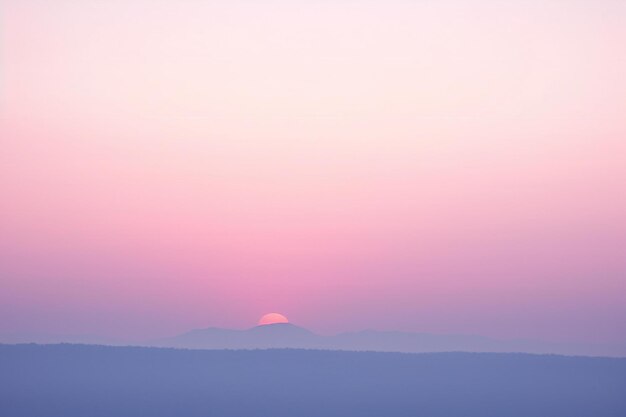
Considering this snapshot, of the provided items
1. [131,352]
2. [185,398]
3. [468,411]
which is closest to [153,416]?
[131,352]

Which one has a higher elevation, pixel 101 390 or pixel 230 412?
pixel 101 390

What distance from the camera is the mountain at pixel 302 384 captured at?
21.8 meters

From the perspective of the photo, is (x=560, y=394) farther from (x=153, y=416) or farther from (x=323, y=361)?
(x=153, y=416)

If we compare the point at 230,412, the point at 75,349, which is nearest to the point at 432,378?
the point at 230,412

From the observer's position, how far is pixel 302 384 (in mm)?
25156

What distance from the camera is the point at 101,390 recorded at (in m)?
25.0

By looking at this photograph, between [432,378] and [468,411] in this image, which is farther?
[432,378]

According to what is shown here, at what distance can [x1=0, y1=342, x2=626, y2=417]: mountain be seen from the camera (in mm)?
21781

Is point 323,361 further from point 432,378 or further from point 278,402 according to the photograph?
point 432,378

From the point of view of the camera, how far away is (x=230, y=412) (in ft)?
72.9

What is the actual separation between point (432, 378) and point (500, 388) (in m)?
1.74

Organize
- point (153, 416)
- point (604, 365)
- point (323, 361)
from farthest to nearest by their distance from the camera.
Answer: point (323, 361) → point (153, 416) → point (604, 365)

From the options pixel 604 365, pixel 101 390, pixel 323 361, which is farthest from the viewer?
pixel 101 390

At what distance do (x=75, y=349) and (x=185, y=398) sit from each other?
4703mm
